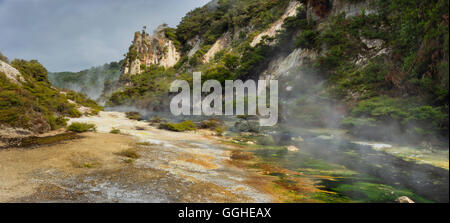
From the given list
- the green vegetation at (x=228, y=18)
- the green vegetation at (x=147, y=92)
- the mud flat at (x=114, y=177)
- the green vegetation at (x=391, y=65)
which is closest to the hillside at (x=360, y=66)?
the green vegetation at (x=391, y=65)

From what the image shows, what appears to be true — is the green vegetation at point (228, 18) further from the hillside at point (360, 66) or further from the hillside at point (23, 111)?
the hillside at point (23, 111)

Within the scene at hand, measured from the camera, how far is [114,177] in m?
4.39

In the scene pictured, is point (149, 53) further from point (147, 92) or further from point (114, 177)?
point (114, 177)

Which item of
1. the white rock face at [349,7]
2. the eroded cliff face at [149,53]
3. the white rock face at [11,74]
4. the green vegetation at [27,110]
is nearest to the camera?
the green vegetation at [27,110]

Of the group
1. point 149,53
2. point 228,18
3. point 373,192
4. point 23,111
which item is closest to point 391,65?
point 373,192

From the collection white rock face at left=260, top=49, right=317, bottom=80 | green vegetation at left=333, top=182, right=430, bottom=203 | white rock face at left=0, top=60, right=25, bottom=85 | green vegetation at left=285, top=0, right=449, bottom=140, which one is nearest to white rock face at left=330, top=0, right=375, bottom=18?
green vegetation at left=285, top=0, right=449, bottom=140

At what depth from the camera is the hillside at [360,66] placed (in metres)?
6.16

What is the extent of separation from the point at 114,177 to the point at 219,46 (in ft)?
146

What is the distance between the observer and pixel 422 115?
5941 mm

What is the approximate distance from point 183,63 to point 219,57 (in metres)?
15.4

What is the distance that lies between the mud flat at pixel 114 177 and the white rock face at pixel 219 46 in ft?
134

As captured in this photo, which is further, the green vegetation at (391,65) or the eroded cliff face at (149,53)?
the eroded cliff face at (149,53)
